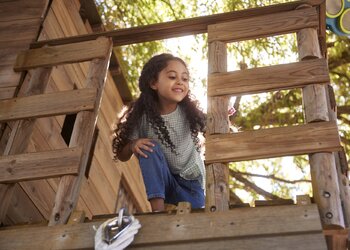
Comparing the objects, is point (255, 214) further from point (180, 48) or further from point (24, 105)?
point (180, 48)

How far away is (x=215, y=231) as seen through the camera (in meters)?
2.77

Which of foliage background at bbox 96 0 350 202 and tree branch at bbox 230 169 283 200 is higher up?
foliage background at bbox 96 0 350 202

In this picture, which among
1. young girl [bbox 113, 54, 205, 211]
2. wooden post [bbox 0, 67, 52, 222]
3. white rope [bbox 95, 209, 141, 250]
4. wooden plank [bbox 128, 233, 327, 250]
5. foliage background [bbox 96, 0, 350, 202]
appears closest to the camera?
wooden plank [bbox 128, 233, 327, 250]

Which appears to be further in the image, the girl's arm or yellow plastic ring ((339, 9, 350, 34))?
yellow plastic ring ((339, 9, 350, 34))

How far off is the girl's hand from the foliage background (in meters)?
3.26

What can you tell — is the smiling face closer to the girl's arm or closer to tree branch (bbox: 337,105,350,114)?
the girl's arm

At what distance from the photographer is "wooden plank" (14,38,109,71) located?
4.17 metres

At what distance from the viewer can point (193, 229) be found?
2.81 meters

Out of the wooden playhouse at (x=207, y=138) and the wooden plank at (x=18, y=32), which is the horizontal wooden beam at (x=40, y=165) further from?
the wooden plank at (x=18, y=32)

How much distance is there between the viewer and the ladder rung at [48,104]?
12.4 feet

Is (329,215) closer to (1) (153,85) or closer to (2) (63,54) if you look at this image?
(1) (153,85)

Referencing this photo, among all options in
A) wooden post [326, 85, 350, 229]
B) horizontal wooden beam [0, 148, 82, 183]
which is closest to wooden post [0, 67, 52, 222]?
horizontal wooden beam [0, 148, 82, 183]

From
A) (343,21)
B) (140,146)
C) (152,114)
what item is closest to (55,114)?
(140,146)

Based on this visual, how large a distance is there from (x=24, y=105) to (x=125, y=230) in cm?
158
